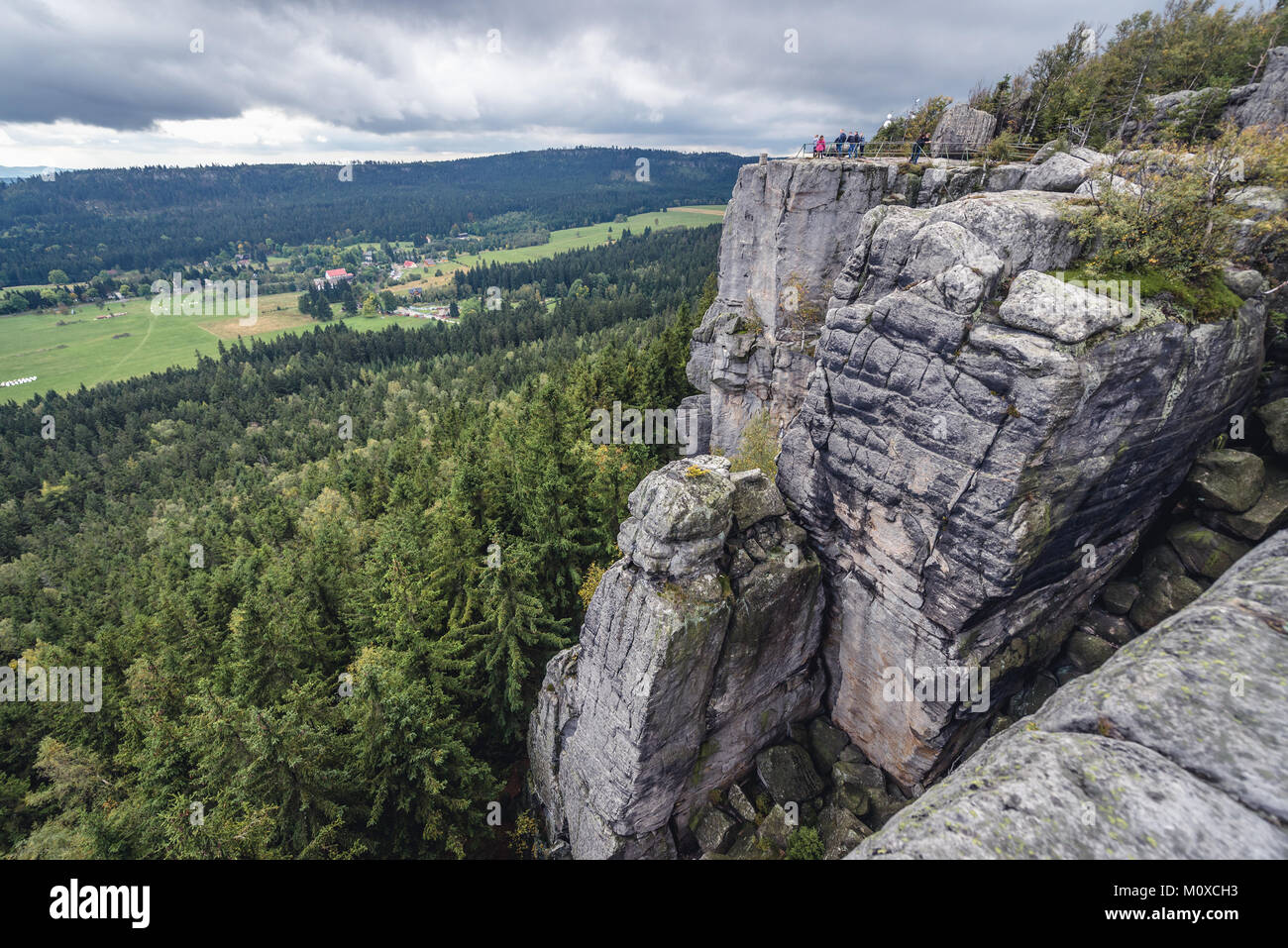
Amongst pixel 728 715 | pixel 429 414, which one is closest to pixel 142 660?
pixel 728 715

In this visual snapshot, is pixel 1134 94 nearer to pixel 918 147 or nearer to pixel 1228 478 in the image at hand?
pixel 918 147

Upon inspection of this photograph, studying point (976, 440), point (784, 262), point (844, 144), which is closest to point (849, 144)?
point (844, 144)

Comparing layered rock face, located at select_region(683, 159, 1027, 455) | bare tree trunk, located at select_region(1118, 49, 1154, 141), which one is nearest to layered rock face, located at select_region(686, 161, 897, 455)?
layered rock face, located at select_region(683, 159, 1027, 455)

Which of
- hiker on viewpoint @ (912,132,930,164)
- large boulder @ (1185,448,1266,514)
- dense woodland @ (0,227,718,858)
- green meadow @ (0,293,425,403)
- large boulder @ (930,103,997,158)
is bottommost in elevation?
dense woodland @ (0,227,718,858)

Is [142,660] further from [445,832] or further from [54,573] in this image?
[54,573]

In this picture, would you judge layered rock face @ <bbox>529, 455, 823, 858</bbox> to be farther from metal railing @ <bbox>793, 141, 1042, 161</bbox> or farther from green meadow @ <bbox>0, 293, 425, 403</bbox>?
green meadow @ <bbox>0, 293, 425, 403</bbox>

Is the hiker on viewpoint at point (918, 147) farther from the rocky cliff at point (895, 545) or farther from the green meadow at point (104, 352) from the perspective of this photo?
the green meadow at point (104, 352)

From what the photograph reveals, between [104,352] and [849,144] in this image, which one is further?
[104,352]
